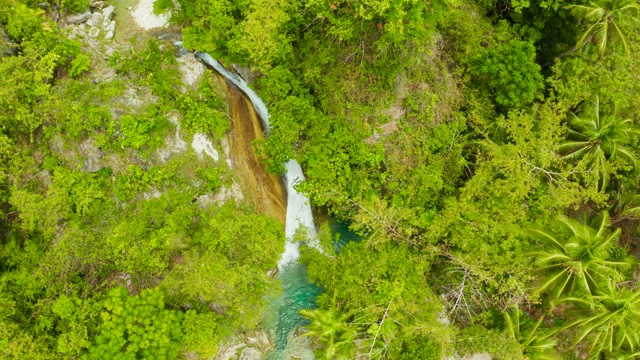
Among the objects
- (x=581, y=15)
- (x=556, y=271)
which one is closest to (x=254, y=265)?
(x=556, y=271)

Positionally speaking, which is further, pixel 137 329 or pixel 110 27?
pixel 110 27

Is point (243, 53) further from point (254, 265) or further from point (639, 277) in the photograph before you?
point (639, 277)

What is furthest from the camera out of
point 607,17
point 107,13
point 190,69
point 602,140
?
A: point 107,13

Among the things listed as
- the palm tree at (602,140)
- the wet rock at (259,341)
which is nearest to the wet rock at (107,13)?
the wet rock at (259,341)

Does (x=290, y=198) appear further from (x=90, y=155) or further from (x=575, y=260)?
(x=575, y=260)

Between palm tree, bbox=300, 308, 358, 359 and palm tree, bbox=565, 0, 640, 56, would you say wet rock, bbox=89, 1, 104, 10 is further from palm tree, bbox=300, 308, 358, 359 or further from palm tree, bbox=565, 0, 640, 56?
palm tree, bbox=565, 0, 640, 56

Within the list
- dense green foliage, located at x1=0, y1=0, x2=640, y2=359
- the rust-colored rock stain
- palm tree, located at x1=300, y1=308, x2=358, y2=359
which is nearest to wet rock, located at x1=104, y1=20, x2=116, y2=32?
dense green foliage, located at x1=0, y1=0, x2=640, y2=359

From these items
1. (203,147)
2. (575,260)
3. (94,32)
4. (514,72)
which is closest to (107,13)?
(94,32)
